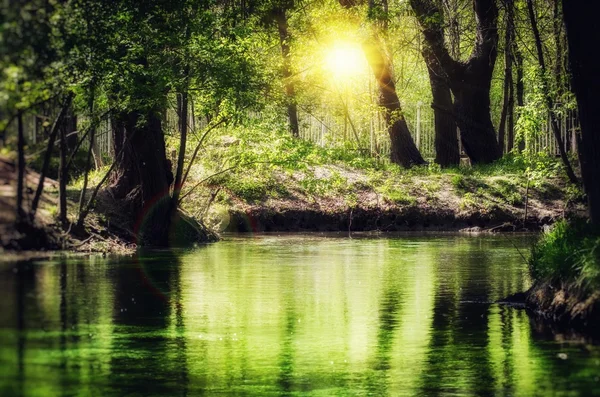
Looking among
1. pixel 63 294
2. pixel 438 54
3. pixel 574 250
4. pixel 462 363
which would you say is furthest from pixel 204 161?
pixel 462 363

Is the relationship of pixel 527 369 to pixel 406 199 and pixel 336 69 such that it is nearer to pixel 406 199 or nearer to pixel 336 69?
pixel 406 199

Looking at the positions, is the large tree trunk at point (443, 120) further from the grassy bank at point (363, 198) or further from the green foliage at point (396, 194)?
the green foliage at point (396, 194)

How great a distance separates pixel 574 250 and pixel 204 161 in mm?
23667

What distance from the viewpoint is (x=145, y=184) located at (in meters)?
34.3

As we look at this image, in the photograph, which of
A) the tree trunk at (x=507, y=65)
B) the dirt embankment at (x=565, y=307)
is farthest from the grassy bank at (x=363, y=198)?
the dirt embankment at (x=565, y=307)

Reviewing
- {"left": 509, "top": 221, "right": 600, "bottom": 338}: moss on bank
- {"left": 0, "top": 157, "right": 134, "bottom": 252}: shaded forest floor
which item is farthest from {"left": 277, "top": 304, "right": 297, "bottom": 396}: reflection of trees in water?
{"left": 509, "top": 221, "right": 600, "bottom": 338}: moss on bank

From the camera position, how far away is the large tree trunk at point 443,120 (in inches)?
1895

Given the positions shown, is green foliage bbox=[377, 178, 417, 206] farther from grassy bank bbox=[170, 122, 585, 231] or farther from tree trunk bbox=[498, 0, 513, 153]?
tree trunk bbox=[498, 0, 513, 153]

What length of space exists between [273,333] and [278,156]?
17326 millimetres

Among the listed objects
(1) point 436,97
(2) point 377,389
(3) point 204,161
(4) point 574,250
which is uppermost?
(1) point 436,97

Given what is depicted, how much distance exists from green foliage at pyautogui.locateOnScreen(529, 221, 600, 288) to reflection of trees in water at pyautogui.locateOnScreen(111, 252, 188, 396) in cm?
663

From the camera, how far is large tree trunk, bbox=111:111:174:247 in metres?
34.2

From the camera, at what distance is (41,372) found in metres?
14.6

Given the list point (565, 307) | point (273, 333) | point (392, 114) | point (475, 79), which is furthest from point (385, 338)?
point (475, 79)
